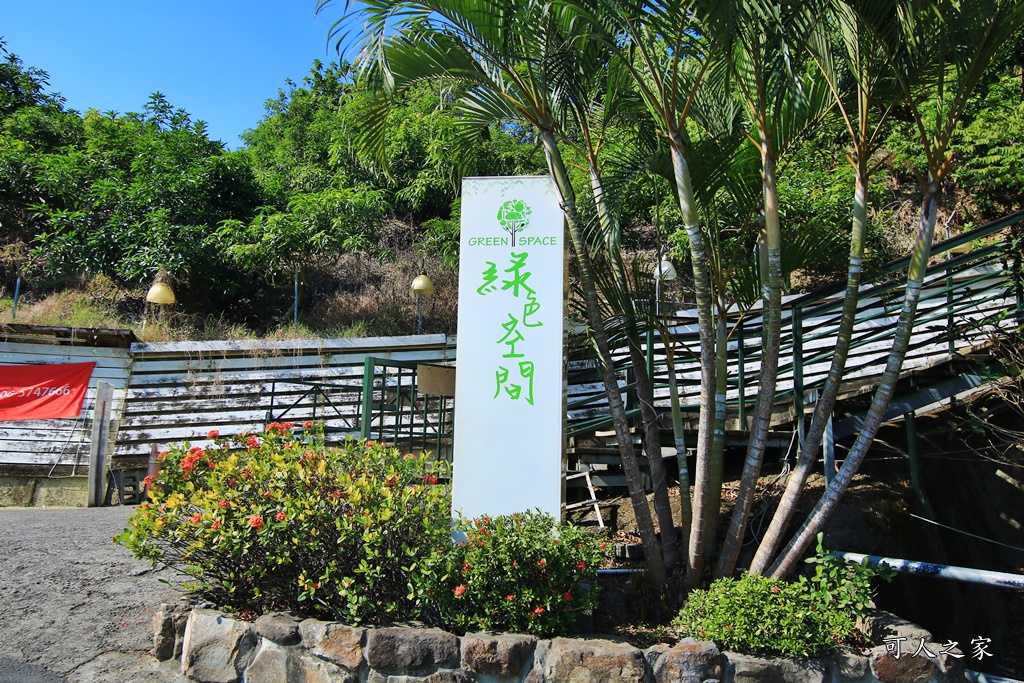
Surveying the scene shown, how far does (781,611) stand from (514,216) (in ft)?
9.94

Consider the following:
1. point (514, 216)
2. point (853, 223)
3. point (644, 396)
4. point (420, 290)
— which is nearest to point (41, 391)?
point (420, 290)

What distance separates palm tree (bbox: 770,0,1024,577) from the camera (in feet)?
14.8

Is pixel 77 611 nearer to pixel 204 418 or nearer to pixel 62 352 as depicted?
pixel 204 418

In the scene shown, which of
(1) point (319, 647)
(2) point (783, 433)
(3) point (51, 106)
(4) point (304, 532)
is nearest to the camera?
(1) point (319, 647)

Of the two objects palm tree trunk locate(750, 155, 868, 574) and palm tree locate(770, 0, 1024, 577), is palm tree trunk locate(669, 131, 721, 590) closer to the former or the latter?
palm tree trunk locate(750, 155, 868, 574)

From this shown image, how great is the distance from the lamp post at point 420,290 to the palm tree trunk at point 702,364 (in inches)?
364

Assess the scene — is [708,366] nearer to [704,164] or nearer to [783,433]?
[704,164]

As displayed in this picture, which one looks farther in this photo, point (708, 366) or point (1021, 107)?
point (1021, 107)

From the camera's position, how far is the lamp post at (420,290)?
13.9 metres

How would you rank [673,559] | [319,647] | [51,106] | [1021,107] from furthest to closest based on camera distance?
[51,106] < [1021,107] < [673,559] < [319,647]

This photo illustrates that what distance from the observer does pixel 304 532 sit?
450 centimetres

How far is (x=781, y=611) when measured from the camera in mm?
4168

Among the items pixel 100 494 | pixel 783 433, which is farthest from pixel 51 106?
pixel 783 433

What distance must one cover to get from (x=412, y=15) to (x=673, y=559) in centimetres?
406
